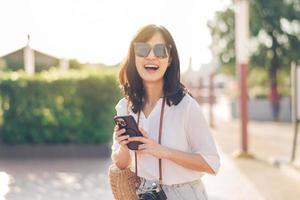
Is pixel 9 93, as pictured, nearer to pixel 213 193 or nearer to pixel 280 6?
pixel 213 193

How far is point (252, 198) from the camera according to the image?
7.74 metres

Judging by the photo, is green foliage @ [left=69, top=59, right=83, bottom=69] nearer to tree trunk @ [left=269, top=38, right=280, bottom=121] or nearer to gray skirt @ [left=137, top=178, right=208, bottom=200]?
tree trunk @ [left=269, top=38, right=280, bottom=121]

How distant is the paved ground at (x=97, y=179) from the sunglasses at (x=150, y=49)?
5.28 metres

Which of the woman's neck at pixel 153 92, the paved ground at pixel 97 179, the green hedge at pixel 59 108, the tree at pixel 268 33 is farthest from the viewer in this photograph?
the tree at pixel 268 33

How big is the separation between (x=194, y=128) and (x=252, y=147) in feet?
40.3

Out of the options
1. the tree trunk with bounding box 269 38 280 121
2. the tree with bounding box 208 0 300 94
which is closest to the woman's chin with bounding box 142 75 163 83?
the tree with bounding box 208 0 300 94

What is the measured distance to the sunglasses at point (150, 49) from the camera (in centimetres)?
260

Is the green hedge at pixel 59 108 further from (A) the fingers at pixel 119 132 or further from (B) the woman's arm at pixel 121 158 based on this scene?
(A) the fingers at pixel 119 132

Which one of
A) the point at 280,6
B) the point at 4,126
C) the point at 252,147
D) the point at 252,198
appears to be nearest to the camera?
the point at 252,198

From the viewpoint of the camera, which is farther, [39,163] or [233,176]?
[39,163]

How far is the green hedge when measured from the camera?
1202 cm

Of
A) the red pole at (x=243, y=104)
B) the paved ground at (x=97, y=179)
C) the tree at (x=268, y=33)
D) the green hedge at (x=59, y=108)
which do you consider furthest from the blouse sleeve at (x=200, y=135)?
the tree at (x=268, y=33)

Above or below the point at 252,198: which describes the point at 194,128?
above

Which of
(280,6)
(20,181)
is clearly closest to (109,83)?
(20,181)
